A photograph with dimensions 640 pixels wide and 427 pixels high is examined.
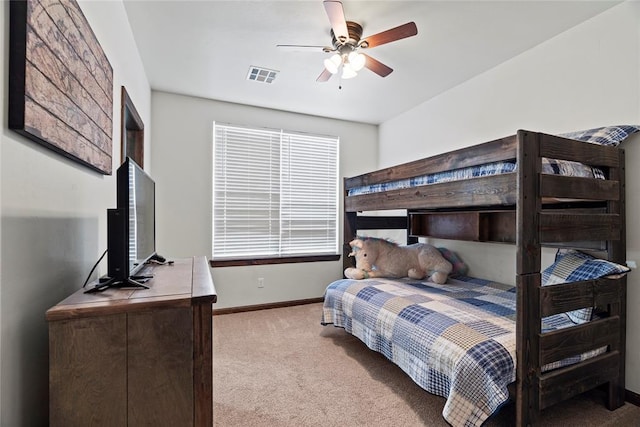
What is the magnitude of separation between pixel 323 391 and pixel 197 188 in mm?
2544

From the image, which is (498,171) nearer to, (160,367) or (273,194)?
(160,367)

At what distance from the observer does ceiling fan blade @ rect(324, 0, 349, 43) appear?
1.70 meters

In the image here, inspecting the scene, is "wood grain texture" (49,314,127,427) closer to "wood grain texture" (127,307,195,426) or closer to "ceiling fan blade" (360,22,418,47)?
"wood grain texture" (127,307,195,426)

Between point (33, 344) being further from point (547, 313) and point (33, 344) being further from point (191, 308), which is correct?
point (547, 313)

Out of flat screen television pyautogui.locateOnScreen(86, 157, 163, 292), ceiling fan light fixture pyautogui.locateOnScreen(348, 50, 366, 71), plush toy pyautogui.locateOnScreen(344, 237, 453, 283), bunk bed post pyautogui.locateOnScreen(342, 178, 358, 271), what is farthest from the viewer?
bunk bed post pyautogui.locateOnScreen(342, 178, 358, 271)

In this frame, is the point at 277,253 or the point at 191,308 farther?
the point at 277,253

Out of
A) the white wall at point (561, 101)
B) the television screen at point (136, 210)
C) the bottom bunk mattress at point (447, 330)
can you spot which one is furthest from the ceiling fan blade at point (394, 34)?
the bottom bunk mattress at point (447, 330)

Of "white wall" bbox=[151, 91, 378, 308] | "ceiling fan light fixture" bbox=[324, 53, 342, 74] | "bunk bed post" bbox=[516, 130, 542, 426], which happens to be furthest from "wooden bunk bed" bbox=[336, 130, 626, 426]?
"white wall" bbox=[151, 91, 378, 308]

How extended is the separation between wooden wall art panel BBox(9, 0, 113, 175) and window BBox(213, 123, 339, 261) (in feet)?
6.87

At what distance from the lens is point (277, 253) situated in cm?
392

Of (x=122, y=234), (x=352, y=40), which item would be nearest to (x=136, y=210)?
(x=122, y=234)

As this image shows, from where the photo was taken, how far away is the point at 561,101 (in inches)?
93.0

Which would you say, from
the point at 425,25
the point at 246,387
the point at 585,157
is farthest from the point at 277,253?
the point at 585,157

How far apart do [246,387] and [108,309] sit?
58.0 inches
